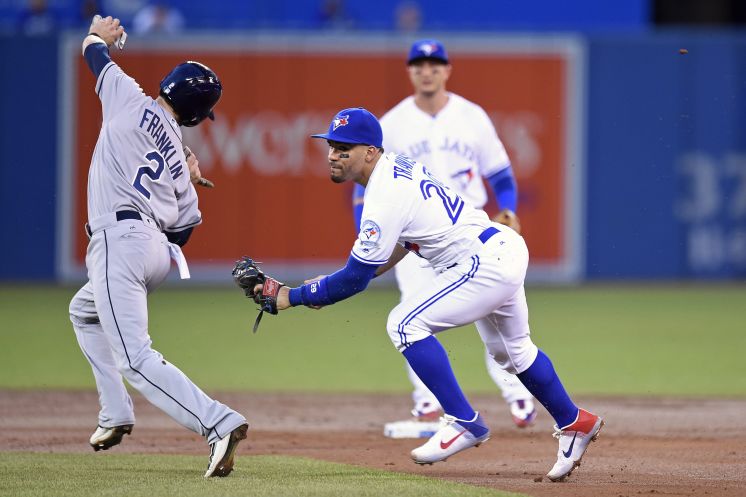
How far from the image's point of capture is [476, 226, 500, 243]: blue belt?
6.18 m

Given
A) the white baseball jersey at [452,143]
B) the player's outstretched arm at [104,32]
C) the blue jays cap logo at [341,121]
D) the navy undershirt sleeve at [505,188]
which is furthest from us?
the navy undershirt sleeve at [505,188]

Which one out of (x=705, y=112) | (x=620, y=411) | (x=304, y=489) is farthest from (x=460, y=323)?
(x=705, y=112)

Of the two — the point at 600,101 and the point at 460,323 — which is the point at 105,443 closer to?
the point at 460,323

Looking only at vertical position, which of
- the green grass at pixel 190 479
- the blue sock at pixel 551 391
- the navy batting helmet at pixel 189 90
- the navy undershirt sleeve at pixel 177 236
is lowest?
the green grass at pixel 190 479

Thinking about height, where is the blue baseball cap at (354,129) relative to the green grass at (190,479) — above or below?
above

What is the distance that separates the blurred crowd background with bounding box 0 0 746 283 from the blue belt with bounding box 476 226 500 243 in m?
10.9

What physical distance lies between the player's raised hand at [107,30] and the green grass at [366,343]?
3771 mm

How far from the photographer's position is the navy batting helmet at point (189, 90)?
6.18 meters

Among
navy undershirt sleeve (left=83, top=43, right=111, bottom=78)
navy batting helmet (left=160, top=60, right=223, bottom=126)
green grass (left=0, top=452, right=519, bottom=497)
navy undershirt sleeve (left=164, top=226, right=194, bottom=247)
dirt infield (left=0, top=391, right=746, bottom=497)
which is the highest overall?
navy undershirt sleeve (left=83, top=43, right=111, bottom=78)

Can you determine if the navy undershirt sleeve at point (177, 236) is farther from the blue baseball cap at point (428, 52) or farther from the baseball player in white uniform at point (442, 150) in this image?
the blue baseball cap at point (428, 52)

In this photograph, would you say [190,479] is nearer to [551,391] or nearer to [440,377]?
[440,377]

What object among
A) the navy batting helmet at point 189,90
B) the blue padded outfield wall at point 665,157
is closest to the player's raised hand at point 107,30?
the navy batting helmet at point 189,90

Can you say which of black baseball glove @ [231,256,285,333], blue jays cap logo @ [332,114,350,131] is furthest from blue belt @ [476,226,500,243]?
black baseball glove @ [231,256,285,333]

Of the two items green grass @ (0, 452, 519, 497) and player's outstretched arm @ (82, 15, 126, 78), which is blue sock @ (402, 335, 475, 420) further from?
player's outstretched arm @ (82, 15, 126, 78)
